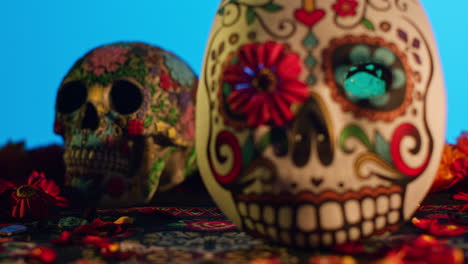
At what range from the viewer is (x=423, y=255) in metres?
0.98

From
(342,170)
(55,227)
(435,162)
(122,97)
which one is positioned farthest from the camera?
(122,97)

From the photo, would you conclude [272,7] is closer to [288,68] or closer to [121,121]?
[288,68]

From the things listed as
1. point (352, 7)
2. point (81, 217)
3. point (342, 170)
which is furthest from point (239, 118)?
point (81, 217)

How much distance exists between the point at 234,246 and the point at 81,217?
0.74 meters

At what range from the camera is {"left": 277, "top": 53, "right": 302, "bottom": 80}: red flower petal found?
1.00 metres

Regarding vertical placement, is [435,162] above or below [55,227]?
above

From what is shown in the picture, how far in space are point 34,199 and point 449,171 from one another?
5.62 feet

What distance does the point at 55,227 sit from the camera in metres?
1.55

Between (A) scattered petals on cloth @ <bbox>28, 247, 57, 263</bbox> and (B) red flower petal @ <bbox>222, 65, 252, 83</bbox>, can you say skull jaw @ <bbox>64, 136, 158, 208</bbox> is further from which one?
(B) red flower petal @ <bbox>222, 65, 252, 83</bbox>

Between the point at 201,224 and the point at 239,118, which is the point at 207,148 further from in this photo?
the point at 201,224

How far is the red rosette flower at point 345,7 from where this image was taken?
107 cm

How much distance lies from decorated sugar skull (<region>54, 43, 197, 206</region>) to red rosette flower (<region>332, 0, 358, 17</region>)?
88 centimetres

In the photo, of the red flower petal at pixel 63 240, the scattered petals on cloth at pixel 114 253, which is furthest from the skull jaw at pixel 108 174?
the scattered petals on cloth at pixel 114 253

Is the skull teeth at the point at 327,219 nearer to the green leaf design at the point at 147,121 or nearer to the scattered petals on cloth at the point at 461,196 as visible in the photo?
the green leaf design at the point at 147,121
